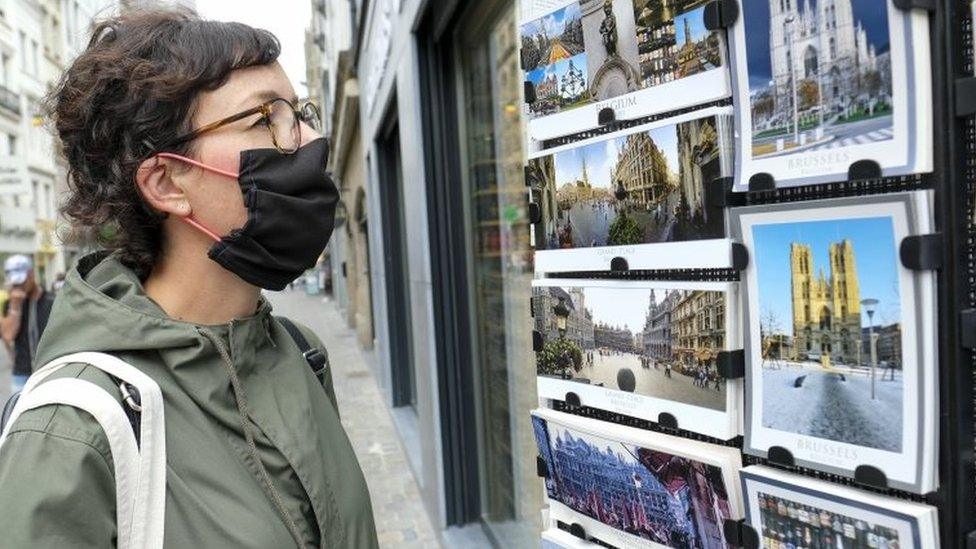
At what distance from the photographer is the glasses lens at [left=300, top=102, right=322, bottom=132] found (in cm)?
186

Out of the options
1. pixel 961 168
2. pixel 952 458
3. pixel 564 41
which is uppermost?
pixel 564 41

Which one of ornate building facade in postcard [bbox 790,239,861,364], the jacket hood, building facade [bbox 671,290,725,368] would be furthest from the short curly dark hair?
ornate building facade in postcard [bbox 790,239,861,364]

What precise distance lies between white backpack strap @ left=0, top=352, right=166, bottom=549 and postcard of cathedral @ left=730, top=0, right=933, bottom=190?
3.60 ft

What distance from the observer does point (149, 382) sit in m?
1.30

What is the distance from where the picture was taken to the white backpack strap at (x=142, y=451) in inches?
47.8

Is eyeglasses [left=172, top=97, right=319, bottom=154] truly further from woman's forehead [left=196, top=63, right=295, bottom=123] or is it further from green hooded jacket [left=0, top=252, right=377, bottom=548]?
green hooded jacket [left=0, top=252, right=377, bottom=548]

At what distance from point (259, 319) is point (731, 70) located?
115 cm

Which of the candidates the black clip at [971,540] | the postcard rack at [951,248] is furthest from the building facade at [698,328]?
the black clip at [971,540]

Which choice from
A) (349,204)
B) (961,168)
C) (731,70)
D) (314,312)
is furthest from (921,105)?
(314,312)

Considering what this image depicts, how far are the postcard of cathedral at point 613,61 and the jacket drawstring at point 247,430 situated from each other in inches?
33.3

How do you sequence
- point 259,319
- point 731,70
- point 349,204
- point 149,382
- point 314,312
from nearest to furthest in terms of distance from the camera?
point 731,70 < point 149,382 < point 259,319 < point 349,204 < point 314,312

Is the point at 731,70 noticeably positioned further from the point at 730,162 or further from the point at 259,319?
the point at 259,319

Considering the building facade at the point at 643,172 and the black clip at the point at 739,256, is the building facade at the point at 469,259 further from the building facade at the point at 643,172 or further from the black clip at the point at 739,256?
the black clip at the point at 739,256

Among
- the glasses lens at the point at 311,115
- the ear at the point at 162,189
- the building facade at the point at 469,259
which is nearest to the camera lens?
the ear at the point at 162,189
